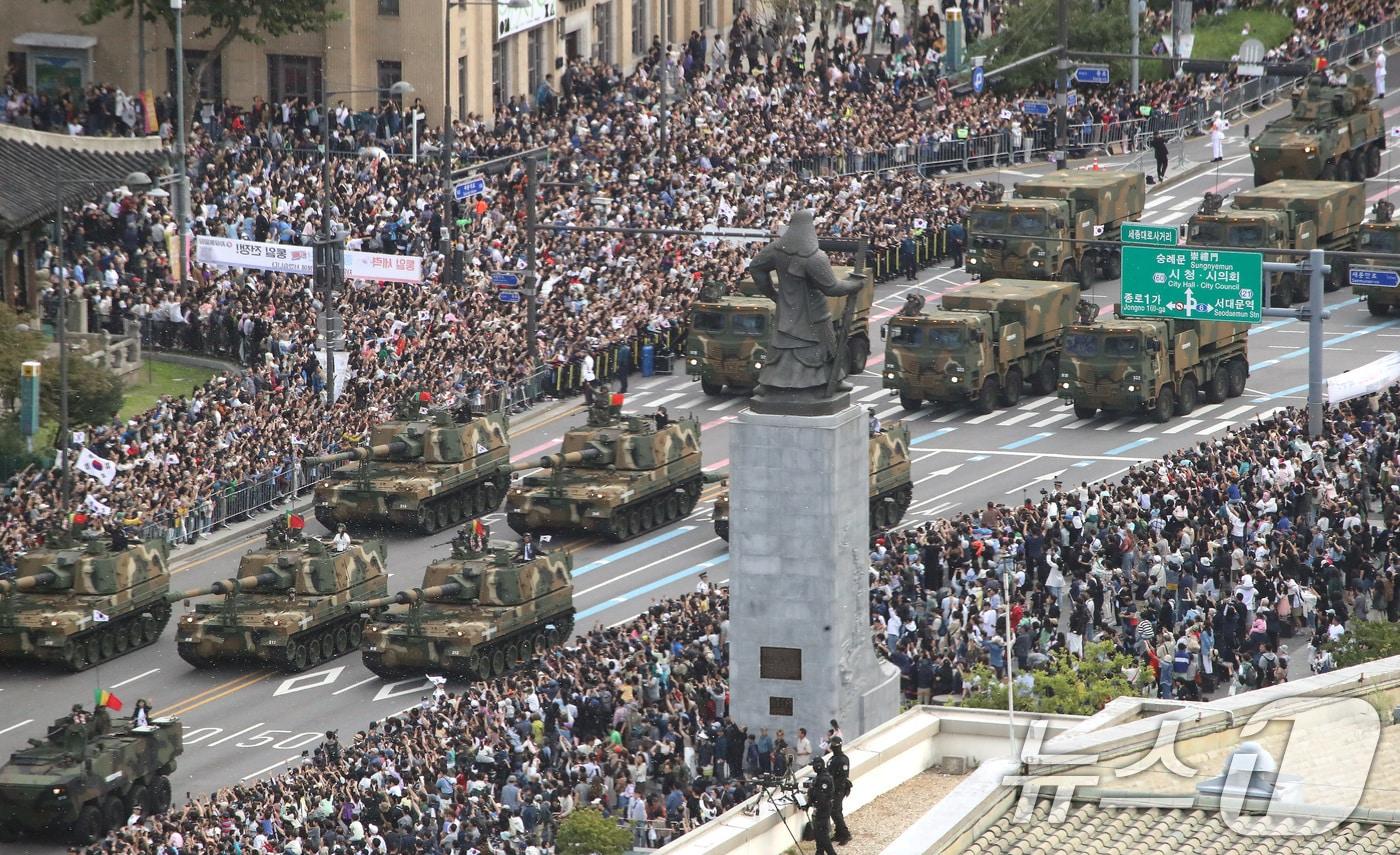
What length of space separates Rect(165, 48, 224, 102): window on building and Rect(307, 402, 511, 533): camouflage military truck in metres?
24.4

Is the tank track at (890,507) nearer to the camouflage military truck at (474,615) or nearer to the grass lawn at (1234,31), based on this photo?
the camouflage military truck at (474,615)

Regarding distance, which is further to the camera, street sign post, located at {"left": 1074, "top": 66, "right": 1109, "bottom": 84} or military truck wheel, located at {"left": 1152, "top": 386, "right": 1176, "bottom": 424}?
street sign post, located at {"left": 1074, "top": 66, "right": 1109, "bottom": 84}

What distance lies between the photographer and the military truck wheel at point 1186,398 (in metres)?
66.9

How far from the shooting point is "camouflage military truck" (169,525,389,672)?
5328 cm

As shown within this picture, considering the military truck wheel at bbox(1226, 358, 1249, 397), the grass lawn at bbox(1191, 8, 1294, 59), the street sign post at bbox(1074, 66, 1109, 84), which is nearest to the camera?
the military truck wheel at bbox(1226, 358, 1249, 397)

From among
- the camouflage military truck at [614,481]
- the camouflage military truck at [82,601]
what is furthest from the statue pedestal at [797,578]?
the camouflage military truck at [614,481]

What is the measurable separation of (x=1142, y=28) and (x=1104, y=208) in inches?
716

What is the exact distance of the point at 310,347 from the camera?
217 ft

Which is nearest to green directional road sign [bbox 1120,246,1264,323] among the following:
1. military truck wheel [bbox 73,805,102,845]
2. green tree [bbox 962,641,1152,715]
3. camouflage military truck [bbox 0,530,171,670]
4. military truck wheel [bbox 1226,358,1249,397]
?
military truck wheel [bbox 1226,358,1249,397]

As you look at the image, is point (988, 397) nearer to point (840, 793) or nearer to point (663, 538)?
point (663, 538)

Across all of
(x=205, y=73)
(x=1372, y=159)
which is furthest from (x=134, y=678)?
(x=1372, y=159)

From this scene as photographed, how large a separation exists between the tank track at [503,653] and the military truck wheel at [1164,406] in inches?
653

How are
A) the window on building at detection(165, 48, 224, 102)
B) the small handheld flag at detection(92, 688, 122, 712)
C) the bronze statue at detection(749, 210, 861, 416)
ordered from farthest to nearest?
the window on building at detection(165, 48, 224, 102)
the small handheld flag at detection(92, 688, 122, 712)
the bronze statue at detection(749, 210, 861, 416)

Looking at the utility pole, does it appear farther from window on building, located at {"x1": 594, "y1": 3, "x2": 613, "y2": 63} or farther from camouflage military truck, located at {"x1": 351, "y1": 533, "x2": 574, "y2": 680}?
camouflage military truck, located at {"x1": 351, "y1": 533, "x2": 574, "y2": 680}
